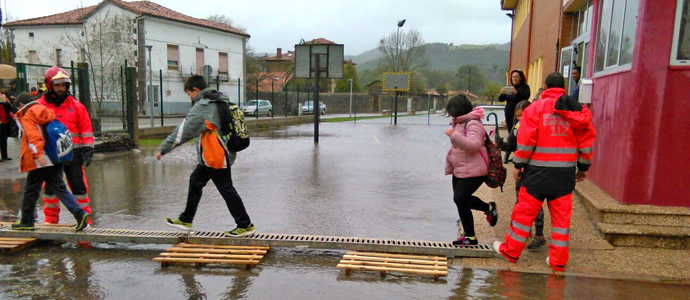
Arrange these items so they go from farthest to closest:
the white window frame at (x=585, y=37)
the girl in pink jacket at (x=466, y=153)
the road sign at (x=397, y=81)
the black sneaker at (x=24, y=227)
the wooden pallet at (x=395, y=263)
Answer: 1. the road sign at (x=397, y=81)
2. the white window frame at (x=585, y=37)
3. the black sneaker at (x=24, y=227)
4. the girl in pink jacket at (x=466, y=153)
5. the wooden pallet at (x=395, y=263)

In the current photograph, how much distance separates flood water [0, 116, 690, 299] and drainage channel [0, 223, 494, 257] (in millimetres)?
126

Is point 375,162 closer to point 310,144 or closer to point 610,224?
point 310,144

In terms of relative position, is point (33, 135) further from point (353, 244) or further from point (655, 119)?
point (655, 119)

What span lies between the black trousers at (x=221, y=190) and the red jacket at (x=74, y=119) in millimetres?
1399

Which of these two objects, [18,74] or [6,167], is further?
[18,74]

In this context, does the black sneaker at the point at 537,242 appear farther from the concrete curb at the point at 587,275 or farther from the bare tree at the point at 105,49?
the bare tree at the point at 105,49

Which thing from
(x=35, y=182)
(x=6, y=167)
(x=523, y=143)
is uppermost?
(x=523, y=143)

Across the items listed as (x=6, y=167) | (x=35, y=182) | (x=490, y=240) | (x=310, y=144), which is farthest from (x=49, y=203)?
(x=310, y=144)

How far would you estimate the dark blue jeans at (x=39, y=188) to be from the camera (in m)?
5.01

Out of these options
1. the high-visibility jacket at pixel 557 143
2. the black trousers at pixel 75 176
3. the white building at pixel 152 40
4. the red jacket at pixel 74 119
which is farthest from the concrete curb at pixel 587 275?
the white building at pixel 152 40

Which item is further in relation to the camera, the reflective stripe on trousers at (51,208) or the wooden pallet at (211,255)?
the reflective stripe on trousers at (51,208)

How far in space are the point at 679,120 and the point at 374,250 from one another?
129 inches

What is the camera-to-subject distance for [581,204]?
6316 millimetres

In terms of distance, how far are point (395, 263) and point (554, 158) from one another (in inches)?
65.1
